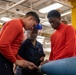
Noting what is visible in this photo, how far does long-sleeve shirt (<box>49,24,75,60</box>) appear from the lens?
82.0 inches

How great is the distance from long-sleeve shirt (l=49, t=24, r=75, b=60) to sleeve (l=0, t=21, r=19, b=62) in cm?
58

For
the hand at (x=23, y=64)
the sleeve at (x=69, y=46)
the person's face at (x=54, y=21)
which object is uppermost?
the person's face at (x=54, y=21)

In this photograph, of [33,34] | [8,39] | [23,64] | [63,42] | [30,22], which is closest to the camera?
[8,39]

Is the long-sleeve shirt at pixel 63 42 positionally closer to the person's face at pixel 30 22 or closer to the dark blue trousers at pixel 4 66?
the person's face at pixel 30 22

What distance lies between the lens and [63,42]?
221 cm

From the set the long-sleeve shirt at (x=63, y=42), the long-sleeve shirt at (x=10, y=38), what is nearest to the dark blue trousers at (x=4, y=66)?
the long-sleeve shirt at (x=10, y=38)

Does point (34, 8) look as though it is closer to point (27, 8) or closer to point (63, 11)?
point (27, 8)

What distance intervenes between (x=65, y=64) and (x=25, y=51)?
875 millimetres

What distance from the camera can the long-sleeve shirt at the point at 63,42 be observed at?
208 centimetres

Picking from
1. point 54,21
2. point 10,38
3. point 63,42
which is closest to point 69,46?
point 63,42

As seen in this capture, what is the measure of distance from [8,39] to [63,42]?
0.71m

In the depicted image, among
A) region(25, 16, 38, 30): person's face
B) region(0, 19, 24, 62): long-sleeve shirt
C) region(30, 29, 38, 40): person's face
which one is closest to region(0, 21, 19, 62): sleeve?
region(0, 19, 24, 62): long-sleeve shirt

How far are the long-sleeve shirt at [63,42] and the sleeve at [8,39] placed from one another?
58 centimetres

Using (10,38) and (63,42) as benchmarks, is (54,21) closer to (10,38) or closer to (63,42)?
(63,42)
